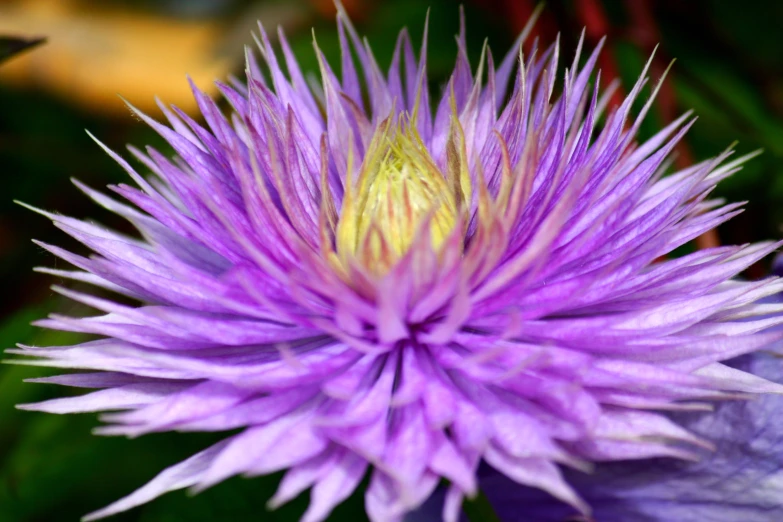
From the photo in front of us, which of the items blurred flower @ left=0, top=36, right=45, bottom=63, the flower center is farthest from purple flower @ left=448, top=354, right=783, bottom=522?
blurred flower @ left=0, top=36, right=45, bottom=63

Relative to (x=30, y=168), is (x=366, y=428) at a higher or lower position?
lower

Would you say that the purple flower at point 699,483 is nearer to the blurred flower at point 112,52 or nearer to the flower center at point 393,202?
the flower center at point 393,202

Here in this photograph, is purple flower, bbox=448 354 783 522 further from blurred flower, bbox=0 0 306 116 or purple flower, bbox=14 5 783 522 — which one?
blurred flower, bbox=0 0 306 116

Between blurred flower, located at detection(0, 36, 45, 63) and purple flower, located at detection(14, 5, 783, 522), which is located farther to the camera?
blurred flower, located at detection(0, 36, 45, 63)

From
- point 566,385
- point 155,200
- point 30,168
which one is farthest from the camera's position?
point 30,168

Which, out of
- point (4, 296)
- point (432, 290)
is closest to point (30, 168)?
point (4, 296)

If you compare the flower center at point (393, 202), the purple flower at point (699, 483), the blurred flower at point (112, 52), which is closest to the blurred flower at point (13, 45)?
the flower center at point (393, 202)

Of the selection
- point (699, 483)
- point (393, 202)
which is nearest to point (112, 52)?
point (393, 202)

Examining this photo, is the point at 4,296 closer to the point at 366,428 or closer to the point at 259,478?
the point at 259,478
